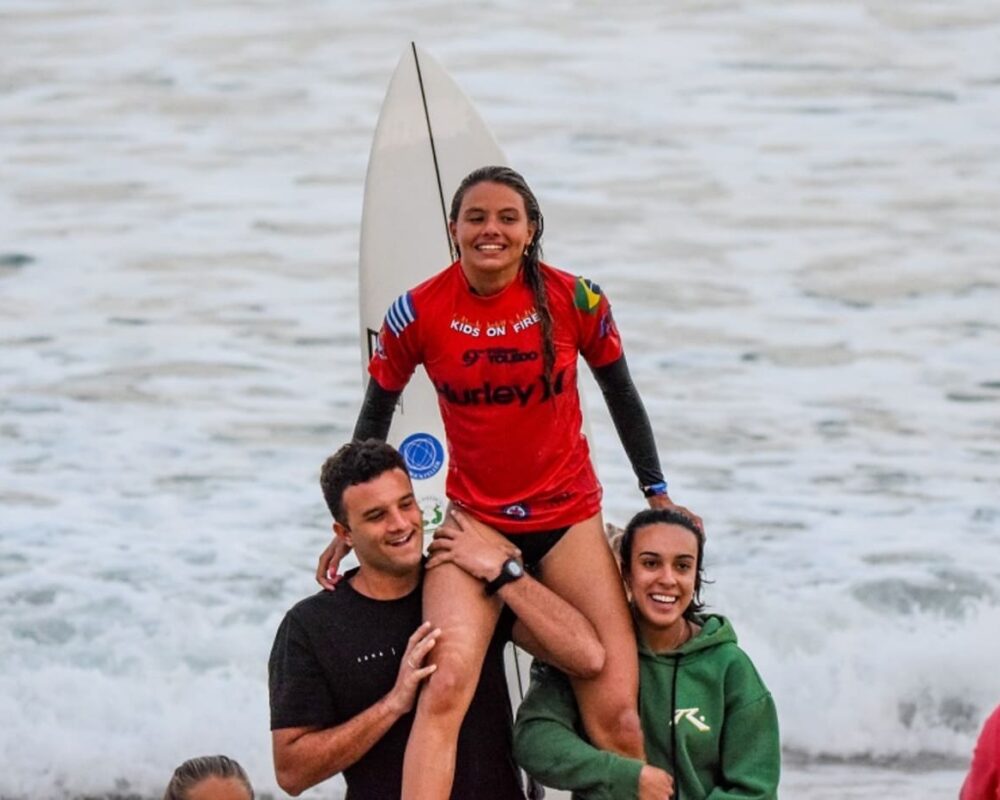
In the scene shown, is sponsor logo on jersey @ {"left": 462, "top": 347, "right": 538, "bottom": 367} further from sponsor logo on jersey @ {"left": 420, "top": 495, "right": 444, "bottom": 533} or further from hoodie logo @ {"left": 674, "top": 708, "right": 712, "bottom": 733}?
sponsor logo on jersey @ {"left": 420, "top": 495, "right": 444, "bottom": 533}

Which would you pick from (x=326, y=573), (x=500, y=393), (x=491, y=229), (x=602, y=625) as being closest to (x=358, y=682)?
(x=326, y=573)

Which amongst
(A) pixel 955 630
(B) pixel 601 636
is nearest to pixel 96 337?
(A) pixel 955 630

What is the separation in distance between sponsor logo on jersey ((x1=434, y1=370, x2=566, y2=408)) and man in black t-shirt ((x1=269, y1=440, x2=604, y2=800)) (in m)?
0.25

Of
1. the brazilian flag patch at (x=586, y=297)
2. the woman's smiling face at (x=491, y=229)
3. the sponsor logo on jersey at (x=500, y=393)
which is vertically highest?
the woman's smiling face at (x=491, y=229)

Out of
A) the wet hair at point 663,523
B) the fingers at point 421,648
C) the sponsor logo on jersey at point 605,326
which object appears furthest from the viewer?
the sponsor logo on jersey at point 605,326

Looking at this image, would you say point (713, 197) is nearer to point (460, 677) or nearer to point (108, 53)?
point (108, 53)

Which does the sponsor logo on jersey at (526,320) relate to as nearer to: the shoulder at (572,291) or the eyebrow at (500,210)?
the shoulder at (572,291)

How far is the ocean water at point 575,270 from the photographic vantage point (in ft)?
24.0

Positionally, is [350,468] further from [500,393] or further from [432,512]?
[432,512]

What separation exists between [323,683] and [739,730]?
0.71 metres

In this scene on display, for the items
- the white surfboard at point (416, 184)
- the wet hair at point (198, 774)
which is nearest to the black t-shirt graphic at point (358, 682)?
the wet hair at point (198, 774)

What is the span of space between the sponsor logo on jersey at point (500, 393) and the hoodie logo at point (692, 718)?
0.63 meters

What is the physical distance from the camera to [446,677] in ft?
10.5

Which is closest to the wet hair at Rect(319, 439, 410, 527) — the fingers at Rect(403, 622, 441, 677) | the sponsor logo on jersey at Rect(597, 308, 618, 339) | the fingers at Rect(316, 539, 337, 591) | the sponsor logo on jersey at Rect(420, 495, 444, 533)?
the fingers at Rect(316, 539, 337, 591)
